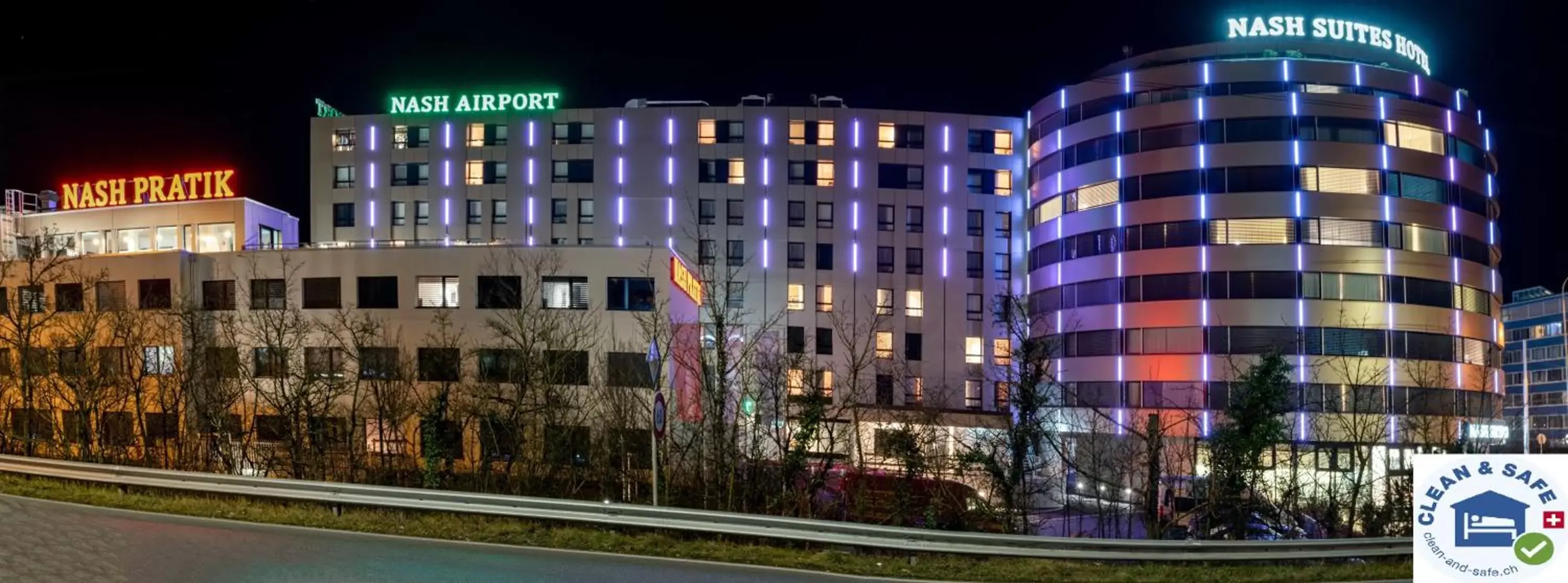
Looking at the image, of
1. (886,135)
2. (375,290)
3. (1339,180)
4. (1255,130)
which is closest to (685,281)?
(375,290)

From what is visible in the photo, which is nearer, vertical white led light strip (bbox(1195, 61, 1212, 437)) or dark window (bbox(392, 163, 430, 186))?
vertical white led light strip (bbox(1195, 61, 1212, 437))

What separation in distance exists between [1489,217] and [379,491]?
6362 cm

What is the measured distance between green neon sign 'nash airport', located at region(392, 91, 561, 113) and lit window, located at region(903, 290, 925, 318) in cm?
2596

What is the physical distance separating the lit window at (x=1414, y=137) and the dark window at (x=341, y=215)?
6255cm

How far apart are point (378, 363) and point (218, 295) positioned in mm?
12746

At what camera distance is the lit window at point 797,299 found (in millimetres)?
59844

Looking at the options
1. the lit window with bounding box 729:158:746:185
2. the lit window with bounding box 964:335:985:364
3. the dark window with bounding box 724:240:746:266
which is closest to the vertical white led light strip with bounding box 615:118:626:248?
the dark window with bounding box 724:240:746:266

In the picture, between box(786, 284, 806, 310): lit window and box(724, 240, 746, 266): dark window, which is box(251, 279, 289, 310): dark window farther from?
box(786, 284, 806, 310): lit window

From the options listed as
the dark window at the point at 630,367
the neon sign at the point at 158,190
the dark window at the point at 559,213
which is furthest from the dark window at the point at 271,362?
the dark window at the point at 559,213

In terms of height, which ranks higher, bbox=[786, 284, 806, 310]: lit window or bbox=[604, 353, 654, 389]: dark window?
→ bbox=[786, 284, 806, 310]: lit window

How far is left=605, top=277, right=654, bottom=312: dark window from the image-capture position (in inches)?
1558

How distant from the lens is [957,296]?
61.5 meters

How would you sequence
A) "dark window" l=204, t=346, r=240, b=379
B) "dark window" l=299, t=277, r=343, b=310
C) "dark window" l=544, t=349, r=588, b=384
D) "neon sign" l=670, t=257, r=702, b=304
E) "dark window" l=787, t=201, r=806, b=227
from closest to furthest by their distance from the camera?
"dark window" l=544, t=349, r=588, b=384
"dark window" l=204, t=346, r=240, b=379
"neon sign" l=670, t=257, r=702, b=304
"dark window" l=299, t=277, r=343, b=310
"dark window" l=787, t=201, r=806, b=227

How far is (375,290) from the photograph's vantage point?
41000 mm
